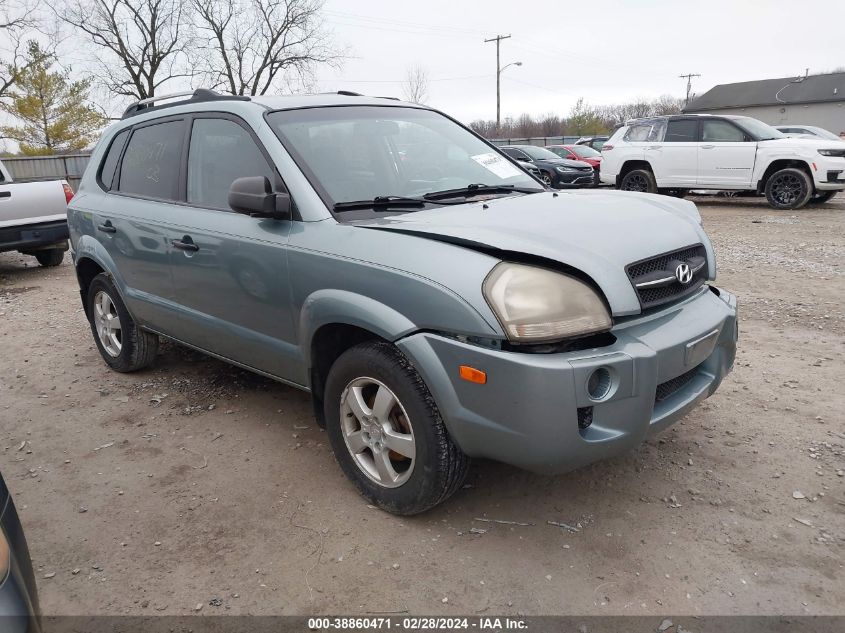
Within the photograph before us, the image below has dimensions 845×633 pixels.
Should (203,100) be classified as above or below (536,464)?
above

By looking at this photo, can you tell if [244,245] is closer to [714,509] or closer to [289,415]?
[289,415]

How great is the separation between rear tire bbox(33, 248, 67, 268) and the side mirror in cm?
801

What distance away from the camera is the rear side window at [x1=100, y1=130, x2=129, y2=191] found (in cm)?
445

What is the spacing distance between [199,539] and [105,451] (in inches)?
46.4

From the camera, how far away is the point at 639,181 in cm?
1366

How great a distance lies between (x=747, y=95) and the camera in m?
53.9

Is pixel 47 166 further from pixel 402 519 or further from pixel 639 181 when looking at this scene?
pixel 402 519

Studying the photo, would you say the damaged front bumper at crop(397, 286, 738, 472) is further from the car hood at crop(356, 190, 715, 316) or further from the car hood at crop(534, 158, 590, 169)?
the car hood at crop(534, 158, 590, 169)

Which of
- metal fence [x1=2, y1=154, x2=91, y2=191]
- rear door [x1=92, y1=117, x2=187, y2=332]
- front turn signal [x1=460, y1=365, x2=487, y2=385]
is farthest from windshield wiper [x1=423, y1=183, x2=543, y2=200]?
metal fence [x1=2, y1=154, x2=91, y2=191]

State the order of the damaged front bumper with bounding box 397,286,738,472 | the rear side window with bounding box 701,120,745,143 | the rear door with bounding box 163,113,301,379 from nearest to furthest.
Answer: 1. the damaged front bumper with bounding box 397,286,738,472
2. the rear door with bounding box 163,113,301,379
3. the rear side window with bounding box 701,120,745,143

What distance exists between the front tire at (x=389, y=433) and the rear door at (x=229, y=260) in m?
0.40

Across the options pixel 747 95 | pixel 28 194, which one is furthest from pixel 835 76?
pixel 28 194

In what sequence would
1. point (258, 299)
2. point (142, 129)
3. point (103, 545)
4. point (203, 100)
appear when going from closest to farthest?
point (103, 545) < point (258, 299) < point (203, 100) < point (142, 129)

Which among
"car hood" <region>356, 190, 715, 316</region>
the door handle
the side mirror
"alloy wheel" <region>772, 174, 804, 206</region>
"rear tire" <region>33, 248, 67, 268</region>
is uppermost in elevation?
the side mirror
